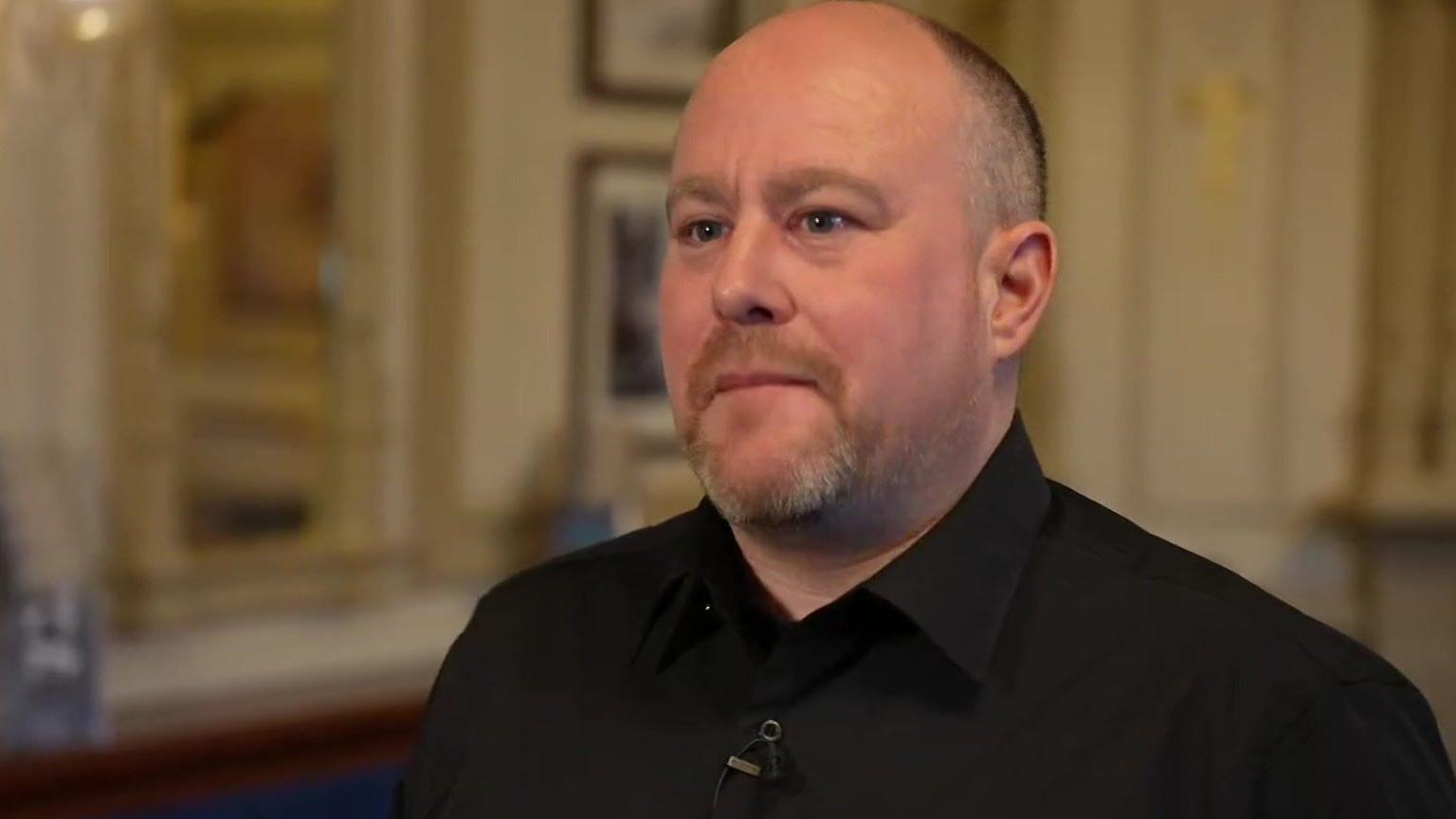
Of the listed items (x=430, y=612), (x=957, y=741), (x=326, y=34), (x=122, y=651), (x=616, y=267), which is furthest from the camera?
(x=616, y=267)

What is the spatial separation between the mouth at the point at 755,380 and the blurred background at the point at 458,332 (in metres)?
1.41

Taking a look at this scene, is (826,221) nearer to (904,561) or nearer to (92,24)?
(904,561)

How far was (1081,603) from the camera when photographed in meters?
1.17

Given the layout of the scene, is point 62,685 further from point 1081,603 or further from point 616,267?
point 1081,603

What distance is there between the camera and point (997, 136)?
1.21m

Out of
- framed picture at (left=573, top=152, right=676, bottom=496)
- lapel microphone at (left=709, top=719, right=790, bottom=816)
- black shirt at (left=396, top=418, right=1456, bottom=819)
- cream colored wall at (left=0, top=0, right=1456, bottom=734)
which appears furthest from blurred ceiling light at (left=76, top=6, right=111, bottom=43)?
cream colored wall at (left=0, top=0, right=1456, bottom=734)

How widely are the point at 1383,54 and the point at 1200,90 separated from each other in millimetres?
509

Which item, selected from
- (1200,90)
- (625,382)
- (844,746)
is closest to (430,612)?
(625,382)

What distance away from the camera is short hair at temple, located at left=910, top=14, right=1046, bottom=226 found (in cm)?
120

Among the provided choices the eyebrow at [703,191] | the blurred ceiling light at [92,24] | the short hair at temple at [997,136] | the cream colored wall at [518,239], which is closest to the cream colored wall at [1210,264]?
the cream colored wall at [518,239]

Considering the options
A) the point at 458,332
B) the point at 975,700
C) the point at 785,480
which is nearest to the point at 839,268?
the point at 785,480

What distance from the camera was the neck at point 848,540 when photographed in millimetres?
1171

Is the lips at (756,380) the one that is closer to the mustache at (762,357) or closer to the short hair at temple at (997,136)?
the mustache at (762,357)

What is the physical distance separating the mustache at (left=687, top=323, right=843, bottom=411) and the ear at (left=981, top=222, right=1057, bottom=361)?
0.15 meters
